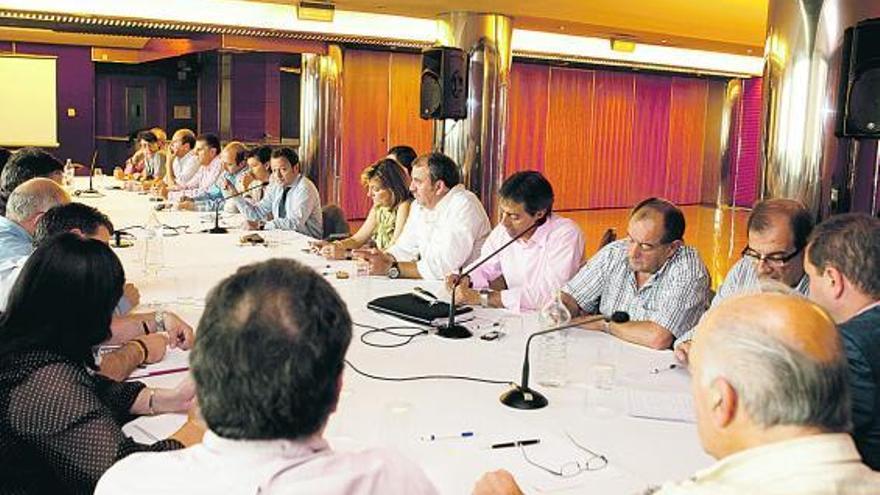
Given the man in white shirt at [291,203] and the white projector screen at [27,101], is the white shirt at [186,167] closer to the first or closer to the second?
the man in white shirt at [291,203]

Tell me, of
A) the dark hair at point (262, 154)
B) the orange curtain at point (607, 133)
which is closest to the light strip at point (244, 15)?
the dark hair at point (262, 154)

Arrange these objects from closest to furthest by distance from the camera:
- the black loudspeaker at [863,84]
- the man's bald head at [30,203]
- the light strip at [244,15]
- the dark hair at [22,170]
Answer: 1. the man's bald head at [30,203]
2. the black loudspeaker at [863,84]
3. the dark hair at [22,170]
4. the light strip at [244,15]

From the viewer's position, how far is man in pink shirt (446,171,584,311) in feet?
11.7

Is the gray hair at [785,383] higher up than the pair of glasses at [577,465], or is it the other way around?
the gray hair at [785,383]

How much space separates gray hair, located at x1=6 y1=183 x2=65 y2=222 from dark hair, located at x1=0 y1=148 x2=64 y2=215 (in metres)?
0.98

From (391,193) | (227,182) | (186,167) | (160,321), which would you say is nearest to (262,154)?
(227,182)

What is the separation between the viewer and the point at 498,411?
231 centimetres

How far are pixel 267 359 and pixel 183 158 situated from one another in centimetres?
843

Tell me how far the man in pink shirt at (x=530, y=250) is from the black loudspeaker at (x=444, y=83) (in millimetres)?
2866

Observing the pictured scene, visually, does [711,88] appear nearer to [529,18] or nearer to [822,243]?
[529,18]

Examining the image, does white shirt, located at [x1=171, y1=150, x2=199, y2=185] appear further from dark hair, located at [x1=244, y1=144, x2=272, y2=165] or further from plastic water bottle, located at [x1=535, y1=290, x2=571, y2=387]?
plastic water bottle, located at [x1=535, y1=290, x2=571, y2=387]

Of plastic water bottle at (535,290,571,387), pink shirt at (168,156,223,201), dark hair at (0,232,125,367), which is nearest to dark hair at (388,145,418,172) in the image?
pink shirt at (168,156,223,201)

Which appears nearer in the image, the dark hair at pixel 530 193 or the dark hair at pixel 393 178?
the dark hair at pixel 530 193

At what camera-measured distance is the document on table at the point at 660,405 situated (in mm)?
2275
